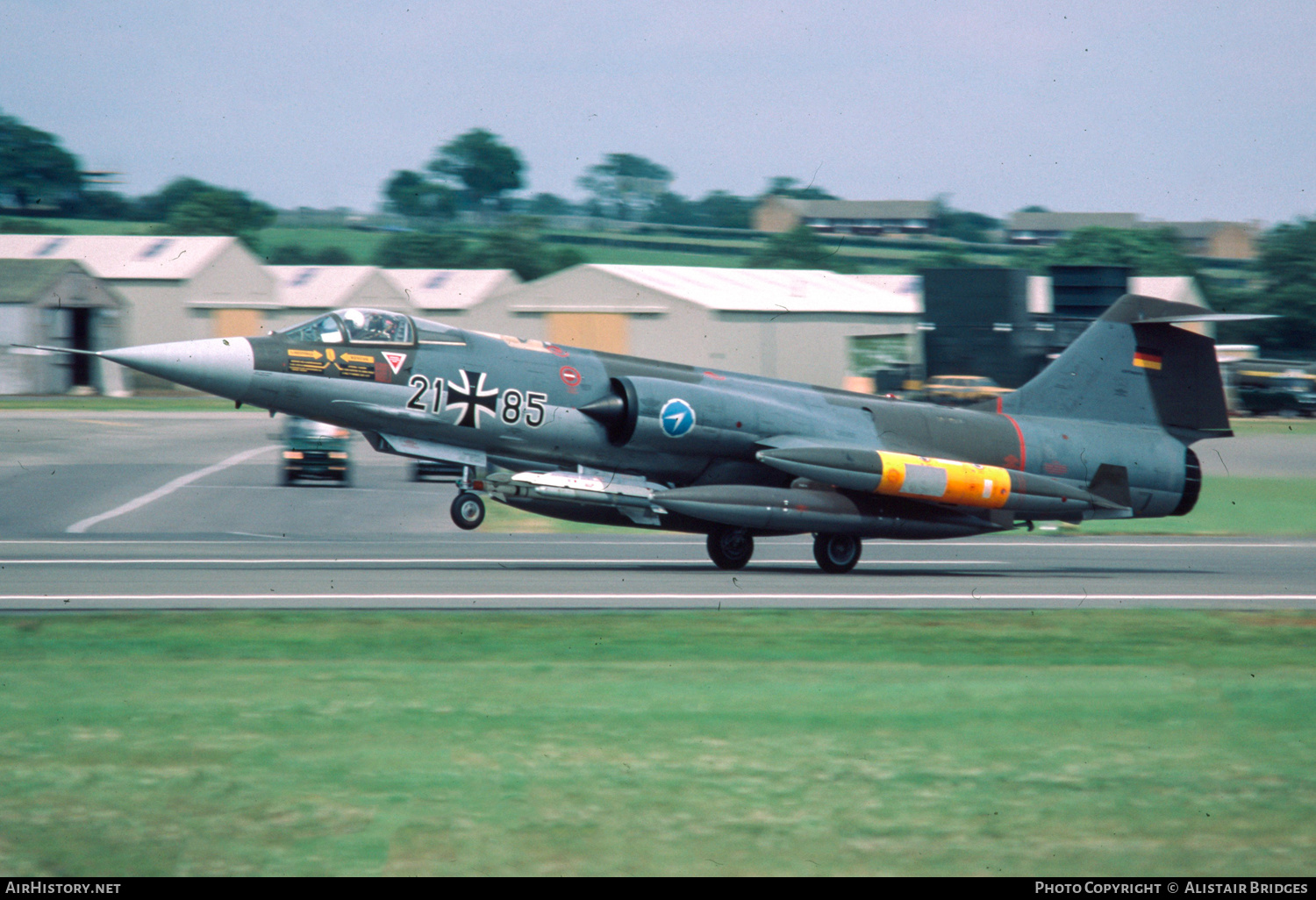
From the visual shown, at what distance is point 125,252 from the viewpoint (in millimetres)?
63375

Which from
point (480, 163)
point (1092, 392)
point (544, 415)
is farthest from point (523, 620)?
point (480, 163)

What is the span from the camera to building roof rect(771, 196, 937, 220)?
121312 mm

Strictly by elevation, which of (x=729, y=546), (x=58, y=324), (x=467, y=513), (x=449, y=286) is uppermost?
(x=449, y=286)

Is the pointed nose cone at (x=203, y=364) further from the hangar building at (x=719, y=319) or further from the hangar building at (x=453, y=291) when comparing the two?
the hangar building at (x=453, y=291)

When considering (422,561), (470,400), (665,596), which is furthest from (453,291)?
(665,596)

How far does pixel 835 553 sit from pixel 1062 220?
121 m

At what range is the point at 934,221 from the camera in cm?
12506

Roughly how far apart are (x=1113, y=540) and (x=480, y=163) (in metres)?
78.3

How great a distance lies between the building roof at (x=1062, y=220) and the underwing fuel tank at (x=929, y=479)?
104 meters

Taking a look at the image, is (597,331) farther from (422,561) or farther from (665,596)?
(665,596)

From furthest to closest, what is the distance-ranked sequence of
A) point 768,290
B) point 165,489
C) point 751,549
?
point 768,290 → point 165,489 → point 751,549

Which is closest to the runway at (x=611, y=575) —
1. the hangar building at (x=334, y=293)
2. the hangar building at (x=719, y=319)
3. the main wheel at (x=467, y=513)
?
the main wheel at (x=467, y=513)

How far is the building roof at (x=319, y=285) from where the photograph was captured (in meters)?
58.5

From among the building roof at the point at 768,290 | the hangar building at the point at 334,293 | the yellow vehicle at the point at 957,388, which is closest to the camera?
the yellow vehicle at the point at 957,388
